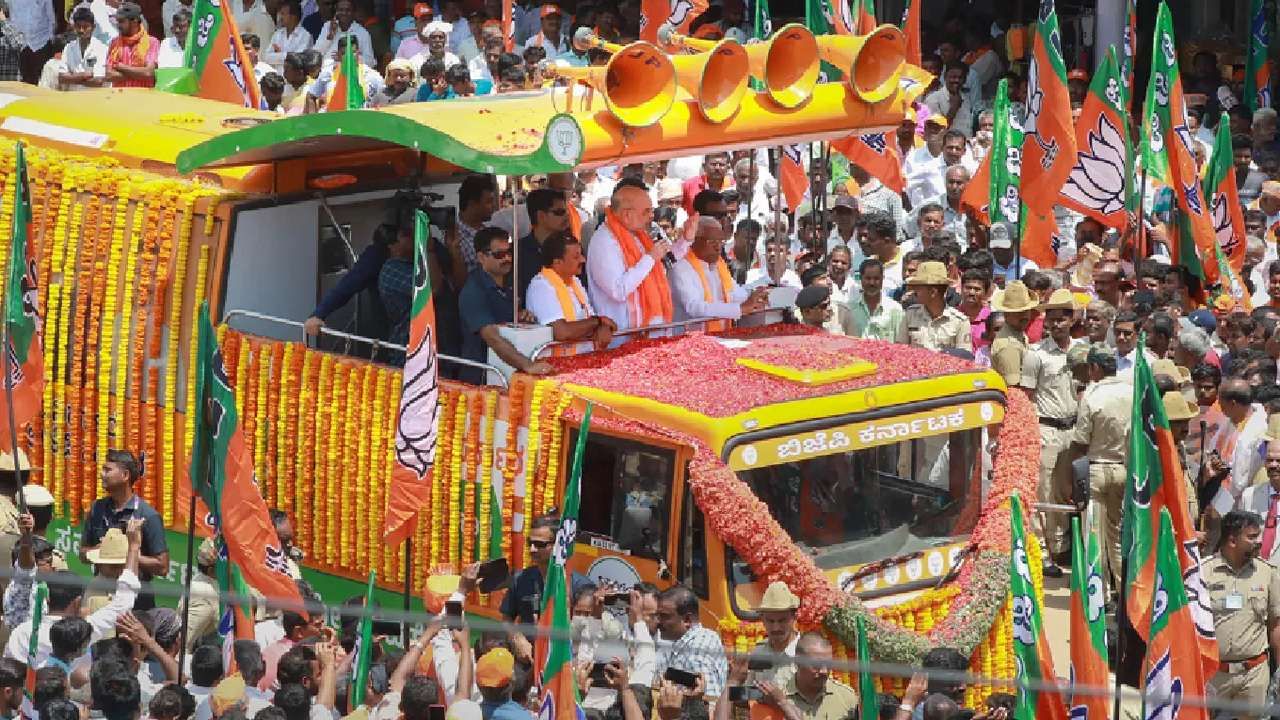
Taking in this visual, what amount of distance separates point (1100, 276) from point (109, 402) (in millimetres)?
6492

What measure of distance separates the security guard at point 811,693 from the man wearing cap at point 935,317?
5.01m

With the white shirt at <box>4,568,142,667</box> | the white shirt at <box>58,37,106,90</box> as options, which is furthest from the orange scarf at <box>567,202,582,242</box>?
the white shirt at <box>58,37,106,90</box>

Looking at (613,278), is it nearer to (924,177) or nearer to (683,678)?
(683,678)

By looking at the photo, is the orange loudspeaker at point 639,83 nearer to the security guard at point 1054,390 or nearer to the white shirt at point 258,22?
the security guard at point 1054,390

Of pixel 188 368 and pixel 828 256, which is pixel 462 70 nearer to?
pixel 828 256

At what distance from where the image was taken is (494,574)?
11578mm

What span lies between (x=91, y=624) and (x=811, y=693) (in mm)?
3081

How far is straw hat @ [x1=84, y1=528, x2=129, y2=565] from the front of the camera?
11.4 m

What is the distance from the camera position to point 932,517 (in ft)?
39.0

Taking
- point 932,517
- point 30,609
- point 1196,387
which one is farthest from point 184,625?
point 1196,387

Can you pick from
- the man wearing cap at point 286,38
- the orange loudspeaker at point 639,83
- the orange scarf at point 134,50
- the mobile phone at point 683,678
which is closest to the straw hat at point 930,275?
the orange loudspeaker at point 639,83

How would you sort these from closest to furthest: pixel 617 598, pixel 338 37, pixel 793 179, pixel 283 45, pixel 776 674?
pixel 776 674
pixel 617 598
pixel 793 179
pixel 338 37
pixel 283 45

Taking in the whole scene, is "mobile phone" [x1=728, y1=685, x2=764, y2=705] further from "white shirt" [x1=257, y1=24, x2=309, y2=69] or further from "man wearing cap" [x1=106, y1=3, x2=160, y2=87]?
"white shirt" [x1=257, y1=24, x2=309, y2=69]

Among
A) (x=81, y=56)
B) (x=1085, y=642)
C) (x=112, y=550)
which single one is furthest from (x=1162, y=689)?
(x=81, y=56)
